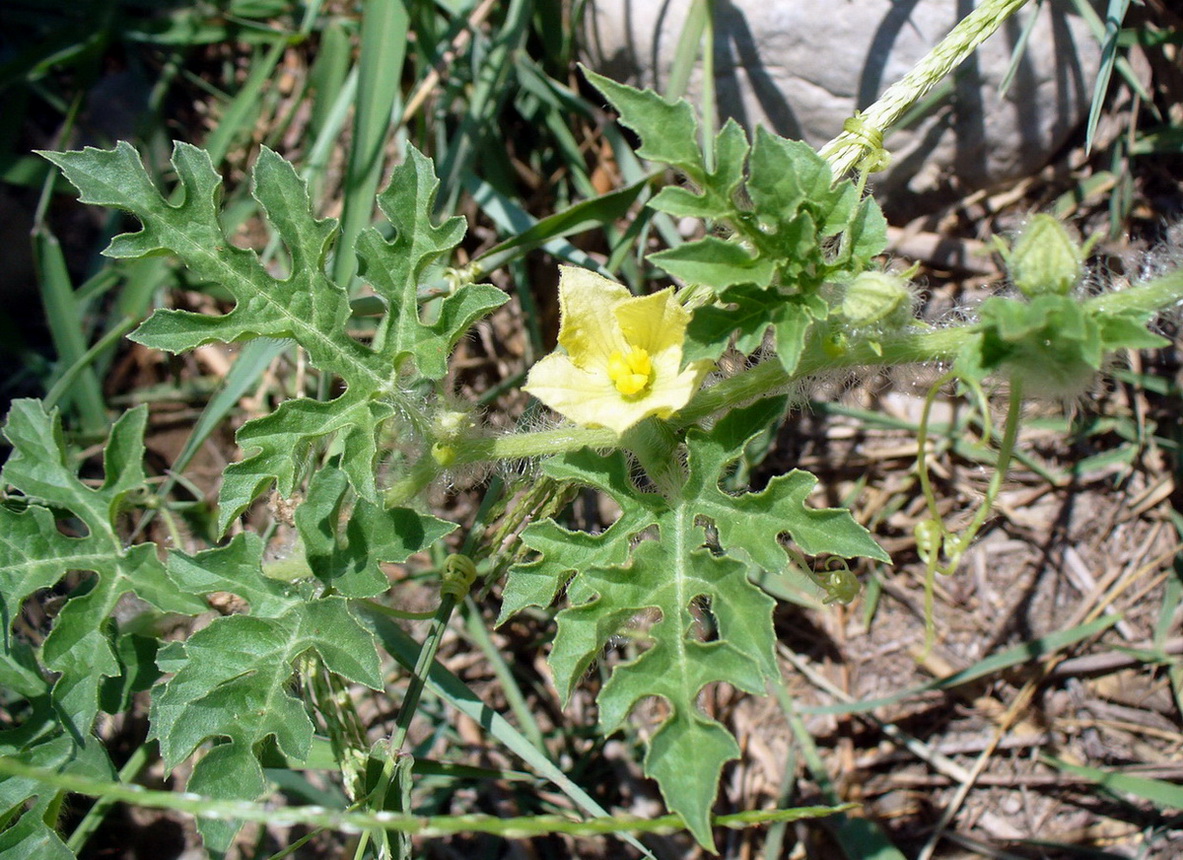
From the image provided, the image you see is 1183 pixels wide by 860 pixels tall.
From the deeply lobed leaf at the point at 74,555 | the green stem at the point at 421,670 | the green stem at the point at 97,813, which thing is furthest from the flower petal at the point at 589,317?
the green stem at the point at 97,813

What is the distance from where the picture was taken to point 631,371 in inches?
84.0

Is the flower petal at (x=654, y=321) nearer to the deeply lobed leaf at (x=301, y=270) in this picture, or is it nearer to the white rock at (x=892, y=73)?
the deeply lobed leaf at (x=301, y=270)

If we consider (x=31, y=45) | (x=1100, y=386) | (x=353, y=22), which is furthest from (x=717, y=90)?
(x=31, y=45)

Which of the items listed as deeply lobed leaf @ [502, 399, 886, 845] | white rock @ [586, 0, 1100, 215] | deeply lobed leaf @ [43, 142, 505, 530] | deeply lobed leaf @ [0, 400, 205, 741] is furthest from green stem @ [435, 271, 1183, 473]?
white rock @ [586, 0, 1100, 215]

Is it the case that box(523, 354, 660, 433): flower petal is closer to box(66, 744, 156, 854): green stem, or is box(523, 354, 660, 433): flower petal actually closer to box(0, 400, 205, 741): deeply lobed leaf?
box(0, 400, 205, 741): deeply lobed leaf

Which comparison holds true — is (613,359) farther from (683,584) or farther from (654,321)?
(683,584)

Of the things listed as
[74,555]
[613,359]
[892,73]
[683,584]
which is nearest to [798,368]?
[613,359]

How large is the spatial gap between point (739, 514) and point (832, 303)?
501 millimetres

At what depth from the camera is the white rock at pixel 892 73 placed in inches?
121

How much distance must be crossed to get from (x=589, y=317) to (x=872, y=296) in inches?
23.7

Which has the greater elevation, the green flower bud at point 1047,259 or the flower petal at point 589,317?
the green flower bud at point 1047,259

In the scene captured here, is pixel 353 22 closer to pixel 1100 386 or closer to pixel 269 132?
pixel 269 132

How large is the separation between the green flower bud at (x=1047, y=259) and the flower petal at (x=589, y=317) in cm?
79

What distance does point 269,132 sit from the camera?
13.2ft
